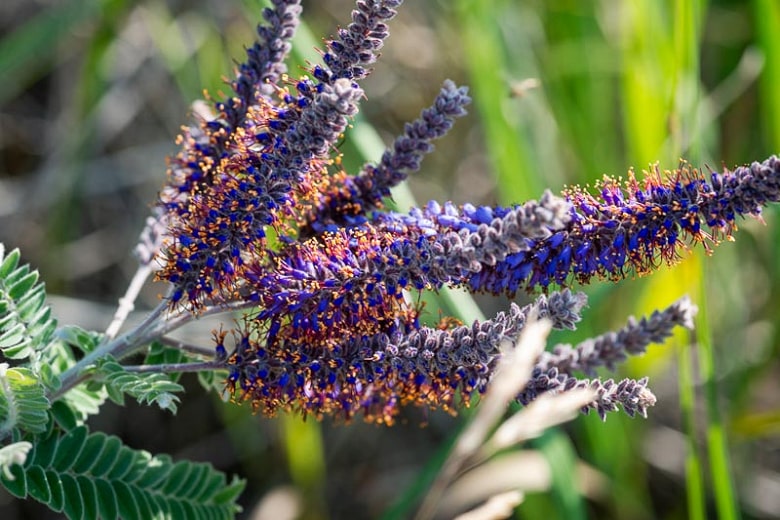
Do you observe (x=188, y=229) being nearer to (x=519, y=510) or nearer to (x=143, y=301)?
(x=519, y=510)

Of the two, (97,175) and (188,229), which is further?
(97,175)

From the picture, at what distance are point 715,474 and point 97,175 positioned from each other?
238cm

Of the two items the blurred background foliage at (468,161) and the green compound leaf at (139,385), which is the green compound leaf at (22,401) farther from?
the blurred background foliage at (468,161)

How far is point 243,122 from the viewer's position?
123 centimetres

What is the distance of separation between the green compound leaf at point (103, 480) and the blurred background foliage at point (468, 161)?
1007 mm

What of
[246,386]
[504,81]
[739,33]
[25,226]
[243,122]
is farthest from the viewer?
[739,33]

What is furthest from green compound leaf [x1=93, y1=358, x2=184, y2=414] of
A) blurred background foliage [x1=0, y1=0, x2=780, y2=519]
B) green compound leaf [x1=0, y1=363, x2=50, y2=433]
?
blurred background foliage [x1=0, y1=0, x2=780, y2=519]

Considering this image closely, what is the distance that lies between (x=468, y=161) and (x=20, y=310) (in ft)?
8.11

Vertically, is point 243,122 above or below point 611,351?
above

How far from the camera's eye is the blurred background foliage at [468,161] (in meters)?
2.43

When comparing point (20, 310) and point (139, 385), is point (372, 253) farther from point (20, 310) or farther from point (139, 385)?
point (20, 310)

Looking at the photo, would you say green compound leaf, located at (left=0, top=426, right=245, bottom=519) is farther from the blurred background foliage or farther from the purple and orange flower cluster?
the blurred background foliage

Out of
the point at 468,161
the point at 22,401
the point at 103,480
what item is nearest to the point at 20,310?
the point at 22,401

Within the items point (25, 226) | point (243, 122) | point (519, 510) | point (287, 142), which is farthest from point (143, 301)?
point (287, 142)
